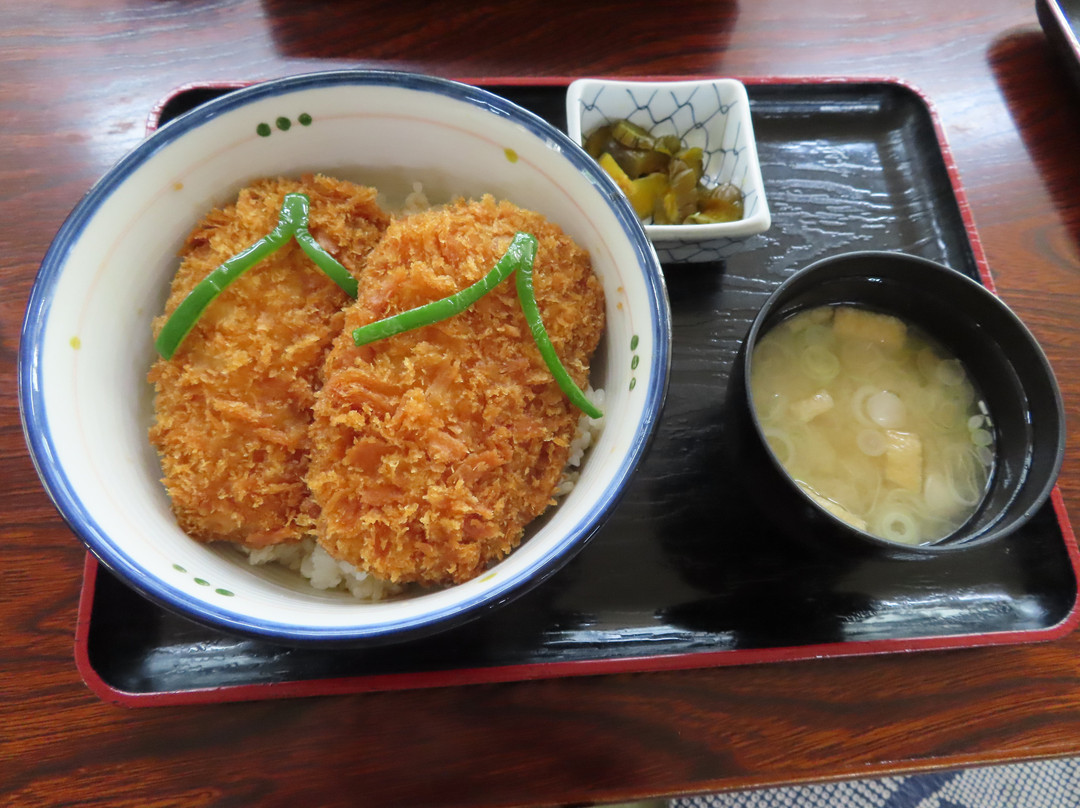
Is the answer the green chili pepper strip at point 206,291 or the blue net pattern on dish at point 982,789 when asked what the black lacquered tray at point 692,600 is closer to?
the green chili pepper strip at point 206,291

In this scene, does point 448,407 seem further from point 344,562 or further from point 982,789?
point 982,789

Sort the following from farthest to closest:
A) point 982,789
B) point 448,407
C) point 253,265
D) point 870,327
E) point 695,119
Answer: point 982,789 < point 695,119 < point 870,327 < point 253,265 < point 448,407

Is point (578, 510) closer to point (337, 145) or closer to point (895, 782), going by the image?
point (337, 145)

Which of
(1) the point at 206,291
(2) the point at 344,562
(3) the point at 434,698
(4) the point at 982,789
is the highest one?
(1) the point at 206,291

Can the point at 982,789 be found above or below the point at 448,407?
below

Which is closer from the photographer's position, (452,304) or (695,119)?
(452,304)

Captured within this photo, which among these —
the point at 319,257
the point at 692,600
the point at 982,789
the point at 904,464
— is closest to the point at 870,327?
the point at 904,464

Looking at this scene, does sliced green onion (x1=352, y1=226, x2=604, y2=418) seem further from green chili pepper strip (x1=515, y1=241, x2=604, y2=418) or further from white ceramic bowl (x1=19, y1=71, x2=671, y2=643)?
white ceramic bowl (x1=19, y1=71, x2=671, y2=643)

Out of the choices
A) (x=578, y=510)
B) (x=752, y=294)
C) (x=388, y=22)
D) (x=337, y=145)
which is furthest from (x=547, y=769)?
(x=388, y=22)
